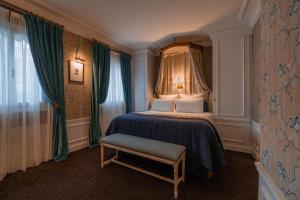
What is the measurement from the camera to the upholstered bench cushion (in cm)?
181

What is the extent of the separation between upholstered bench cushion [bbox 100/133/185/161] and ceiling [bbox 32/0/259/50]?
2184 millimetres

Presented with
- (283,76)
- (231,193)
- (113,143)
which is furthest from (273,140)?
(113,143)

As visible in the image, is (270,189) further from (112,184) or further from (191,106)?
(191,106)

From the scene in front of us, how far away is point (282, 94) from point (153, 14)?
268 cm

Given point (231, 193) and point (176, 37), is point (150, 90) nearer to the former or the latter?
point (176, 37)

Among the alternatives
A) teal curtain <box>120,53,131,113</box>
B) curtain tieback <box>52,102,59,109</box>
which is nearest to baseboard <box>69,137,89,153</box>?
curtain tieback <box>52,102,59,109</box>

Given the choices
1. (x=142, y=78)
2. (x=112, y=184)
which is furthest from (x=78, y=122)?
(x=142, y=78)

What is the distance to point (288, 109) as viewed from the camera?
604 millimetres

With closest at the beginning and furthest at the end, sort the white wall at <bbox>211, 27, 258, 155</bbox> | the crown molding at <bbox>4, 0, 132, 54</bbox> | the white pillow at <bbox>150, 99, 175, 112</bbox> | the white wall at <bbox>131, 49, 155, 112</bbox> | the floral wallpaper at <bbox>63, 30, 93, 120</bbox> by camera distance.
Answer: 1. the crown molding at <bbox>4, 0, 132, 54</bbox>
2. the floral wallpaper at <bbox>63, 30, 93, 120</bbox>
3. the white wall at <bbox>211, 27, 258, 155</bbox>
4. the white pillow at <bbox>150, 99, 175, 112</bbox>
5. the white wall at <bbox>131, 49, 155, 112</bbox>

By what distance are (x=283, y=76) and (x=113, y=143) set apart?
7.06 feet

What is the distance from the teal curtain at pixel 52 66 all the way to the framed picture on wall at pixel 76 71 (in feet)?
0.74

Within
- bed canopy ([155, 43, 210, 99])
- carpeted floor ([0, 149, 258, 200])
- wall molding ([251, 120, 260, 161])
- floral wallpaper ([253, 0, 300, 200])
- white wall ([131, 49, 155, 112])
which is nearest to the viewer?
floral wallpaper ([253, 0, 300, 200])

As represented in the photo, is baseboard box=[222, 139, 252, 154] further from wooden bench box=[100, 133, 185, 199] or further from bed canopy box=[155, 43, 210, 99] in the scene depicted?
wooden bench box=[100, 133, 185, 199]

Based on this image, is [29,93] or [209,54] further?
[209,54]
